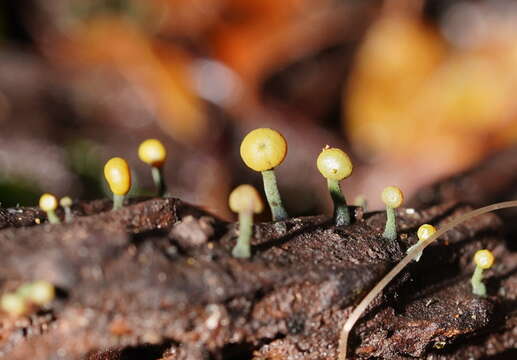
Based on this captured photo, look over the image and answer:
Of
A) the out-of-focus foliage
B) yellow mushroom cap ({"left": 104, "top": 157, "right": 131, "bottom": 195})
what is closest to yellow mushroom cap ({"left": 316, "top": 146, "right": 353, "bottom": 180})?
yellow mushroom cap ({"left": 104, "top": 157, "right": 131, "bottom": 195})

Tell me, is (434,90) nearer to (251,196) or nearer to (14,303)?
(251,196)

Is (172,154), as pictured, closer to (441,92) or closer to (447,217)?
(441,92)

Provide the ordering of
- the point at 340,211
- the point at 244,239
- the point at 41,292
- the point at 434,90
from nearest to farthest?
1. the point at 41,292
2. the point at 244,239
3. the point at 340,211
4. the point at 434,90

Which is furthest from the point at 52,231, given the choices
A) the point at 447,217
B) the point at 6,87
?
the point at 6,87

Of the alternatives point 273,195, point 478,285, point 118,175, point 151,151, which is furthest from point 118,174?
point 478,285

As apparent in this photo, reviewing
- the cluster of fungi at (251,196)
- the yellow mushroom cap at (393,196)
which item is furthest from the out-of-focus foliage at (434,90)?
the yellow mushroom cap at (393,196)

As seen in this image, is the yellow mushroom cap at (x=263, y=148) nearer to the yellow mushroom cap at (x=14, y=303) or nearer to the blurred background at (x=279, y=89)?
the yellow mushroom cap at (x=14, y=303)
